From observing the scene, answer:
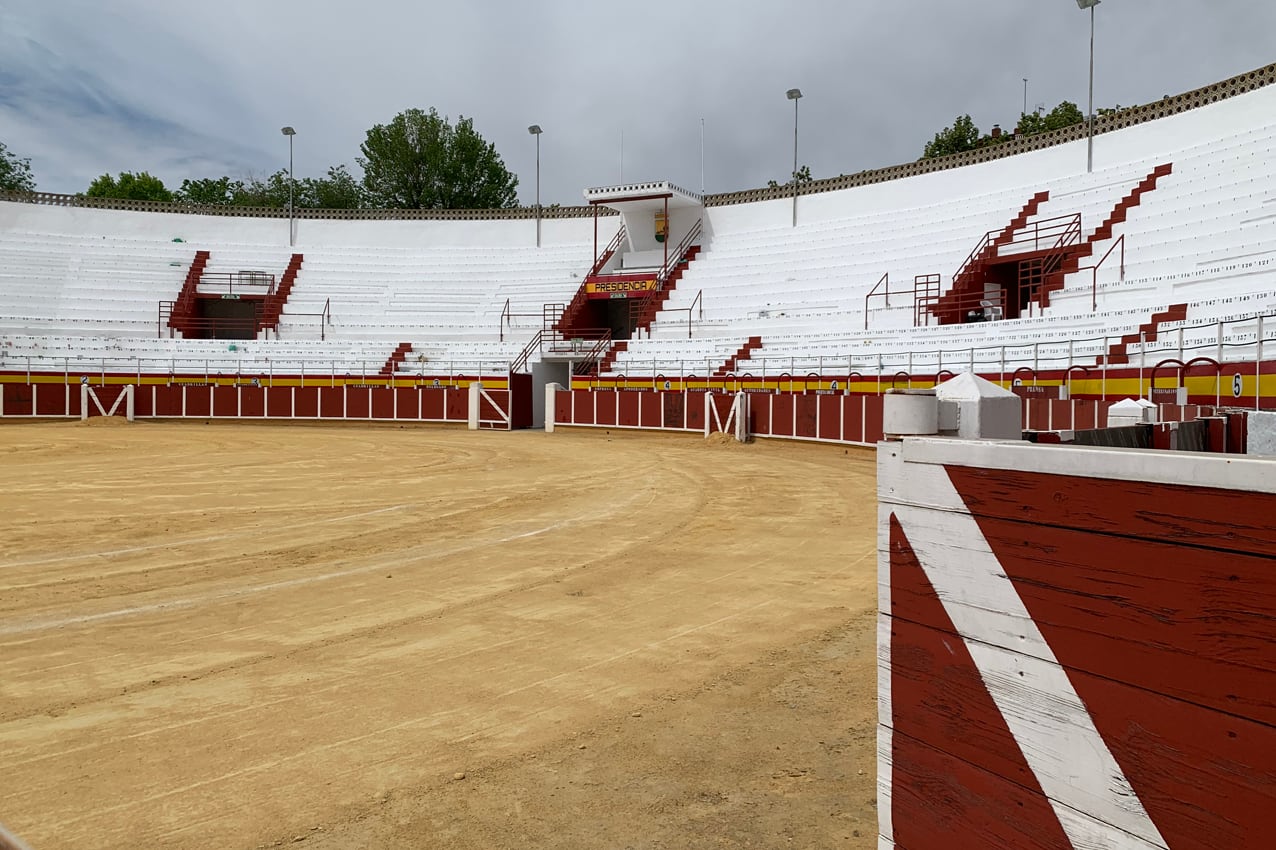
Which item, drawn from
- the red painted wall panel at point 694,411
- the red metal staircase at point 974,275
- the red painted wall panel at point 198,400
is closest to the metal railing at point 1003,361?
the red painted wall panel at point 694,411

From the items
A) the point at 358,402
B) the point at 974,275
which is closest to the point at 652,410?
the point at 974,275

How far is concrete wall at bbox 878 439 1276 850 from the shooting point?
1.44m

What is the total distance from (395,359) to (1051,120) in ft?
133

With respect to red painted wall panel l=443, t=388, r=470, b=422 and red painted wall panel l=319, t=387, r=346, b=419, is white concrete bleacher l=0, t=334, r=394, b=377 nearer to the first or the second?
red painted wall panel l=319, t=387, r=346, b=419

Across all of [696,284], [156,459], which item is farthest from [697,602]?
[696,284]

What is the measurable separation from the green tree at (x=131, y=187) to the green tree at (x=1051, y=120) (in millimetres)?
63835

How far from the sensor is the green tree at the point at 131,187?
223 ft

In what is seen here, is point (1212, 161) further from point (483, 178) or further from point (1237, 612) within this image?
point (483, 178)

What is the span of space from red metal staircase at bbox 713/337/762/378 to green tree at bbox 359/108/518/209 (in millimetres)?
41184

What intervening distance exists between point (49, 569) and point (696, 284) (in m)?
→ 29.1

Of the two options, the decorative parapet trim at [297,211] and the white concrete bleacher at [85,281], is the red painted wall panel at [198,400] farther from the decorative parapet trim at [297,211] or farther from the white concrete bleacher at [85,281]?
the decorative parapet trim at [297,211]

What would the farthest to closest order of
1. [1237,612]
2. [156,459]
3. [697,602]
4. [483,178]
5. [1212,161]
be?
[483,178], [1212,161], [156,459], [697,602], [1237,612]

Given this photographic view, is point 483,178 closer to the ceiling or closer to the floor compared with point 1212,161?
closer to the ceiling

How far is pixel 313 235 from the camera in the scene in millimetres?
41688
